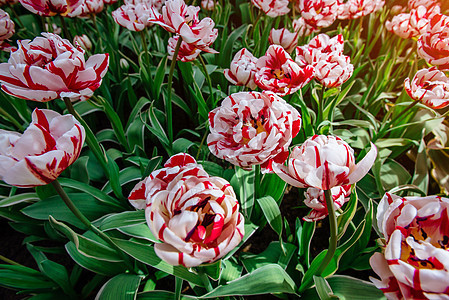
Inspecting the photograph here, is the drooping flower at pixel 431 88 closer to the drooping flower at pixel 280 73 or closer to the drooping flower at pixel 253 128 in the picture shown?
the drooping flower at pixel 280 73

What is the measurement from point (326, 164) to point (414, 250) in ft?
0.53

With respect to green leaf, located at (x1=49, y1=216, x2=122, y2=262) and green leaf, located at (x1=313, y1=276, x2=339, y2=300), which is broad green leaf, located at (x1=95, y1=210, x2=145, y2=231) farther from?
green leaf, located at (x1=313, y1=276, x2=339, y2=300)

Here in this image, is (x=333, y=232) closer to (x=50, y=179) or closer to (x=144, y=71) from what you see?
(x=50, y=179)

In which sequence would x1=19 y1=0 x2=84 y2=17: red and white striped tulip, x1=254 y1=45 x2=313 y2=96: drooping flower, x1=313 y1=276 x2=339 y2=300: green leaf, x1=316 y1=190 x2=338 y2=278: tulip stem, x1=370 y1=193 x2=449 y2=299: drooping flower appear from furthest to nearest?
x1=19 y1=0 x2=84 y2=17: red and white striped tulip, x1=254 y1=45 x2=313 y2=96: drooping flower, x1=313 y1=276 x2=339 y2=300: green leaf, x1=316 y1=190 x2=338 y2=278: tulip stem, x1=370 y1=193 x2=449 y2=299: drooping flower

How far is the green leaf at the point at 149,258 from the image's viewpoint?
588 millimetres

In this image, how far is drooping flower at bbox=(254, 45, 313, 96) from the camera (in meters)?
0.69

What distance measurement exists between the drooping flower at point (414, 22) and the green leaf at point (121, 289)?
1230 millimetres

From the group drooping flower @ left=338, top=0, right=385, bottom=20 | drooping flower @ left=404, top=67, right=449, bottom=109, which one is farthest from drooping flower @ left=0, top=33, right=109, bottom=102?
drooping flower @ left=338, top=0, right=385, bottom=20

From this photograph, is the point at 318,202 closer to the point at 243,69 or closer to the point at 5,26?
the point at 243,69

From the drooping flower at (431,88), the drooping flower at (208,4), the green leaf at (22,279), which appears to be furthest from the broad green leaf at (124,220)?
the drooping flower at (208,4)

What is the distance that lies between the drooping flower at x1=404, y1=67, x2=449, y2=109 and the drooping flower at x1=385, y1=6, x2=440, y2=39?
0.30 metres

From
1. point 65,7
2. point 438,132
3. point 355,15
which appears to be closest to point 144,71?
point 65,7

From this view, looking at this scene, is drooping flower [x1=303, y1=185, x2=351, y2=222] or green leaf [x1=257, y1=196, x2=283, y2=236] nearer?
drooping flower [x1=303, y1=185, x2=351, y2=222]

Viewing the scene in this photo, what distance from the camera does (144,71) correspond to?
1.14 metres
